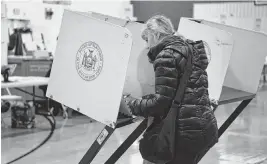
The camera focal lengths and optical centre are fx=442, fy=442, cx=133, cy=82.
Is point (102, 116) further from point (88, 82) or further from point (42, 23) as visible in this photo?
point (42, 23)

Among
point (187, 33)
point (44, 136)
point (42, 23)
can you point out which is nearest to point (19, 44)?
point (42, 23)

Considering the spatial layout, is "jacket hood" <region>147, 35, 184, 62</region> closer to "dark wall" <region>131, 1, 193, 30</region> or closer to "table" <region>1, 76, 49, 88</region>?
"table" <region>1, 76, 49, 88</region>

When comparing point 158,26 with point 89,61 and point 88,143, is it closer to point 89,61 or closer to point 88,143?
point 89,61

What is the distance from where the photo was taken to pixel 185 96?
2.37 meters

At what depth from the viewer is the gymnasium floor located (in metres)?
4.64

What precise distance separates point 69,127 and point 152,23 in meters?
4.26

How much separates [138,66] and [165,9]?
41.9 ft

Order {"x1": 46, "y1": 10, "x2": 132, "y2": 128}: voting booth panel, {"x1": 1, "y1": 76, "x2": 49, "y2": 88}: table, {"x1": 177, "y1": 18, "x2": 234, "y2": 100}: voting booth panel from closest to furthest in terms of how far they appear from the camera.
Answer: {"x1": 46, "y1": 10, "x2": 132, "y2": 128}: voting booth panel, {"x1": 177, "y1": 18, "x2": 234, "y2": 100}: voting booth panel, {"x1": 1, "y1": 76, "x2": 49, "y2": 88}: table

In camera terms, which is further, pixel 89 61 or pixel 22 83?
pixel 22 83

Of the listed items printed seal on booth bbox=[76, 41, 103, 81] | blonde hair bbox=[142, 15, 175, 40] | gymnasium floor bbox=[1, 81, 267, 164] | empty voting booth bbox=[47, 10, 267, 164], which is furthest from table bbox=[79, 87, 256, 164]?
gymnasium floor bbox=[1, 81, 267, 164]

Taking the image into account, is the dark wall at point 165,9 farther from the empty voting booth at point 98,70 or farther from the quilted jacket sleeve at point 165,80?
the quilted jacket sleeve at point 165,80

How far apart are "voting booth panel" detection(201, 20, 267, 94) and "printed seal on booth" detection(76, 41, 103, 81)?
4.93 ft

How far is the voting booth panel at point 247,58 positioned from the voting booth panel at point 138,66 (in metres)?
0.83

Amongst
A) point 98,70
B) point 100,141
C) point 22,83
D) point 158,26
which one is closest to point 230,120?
point 158,26
